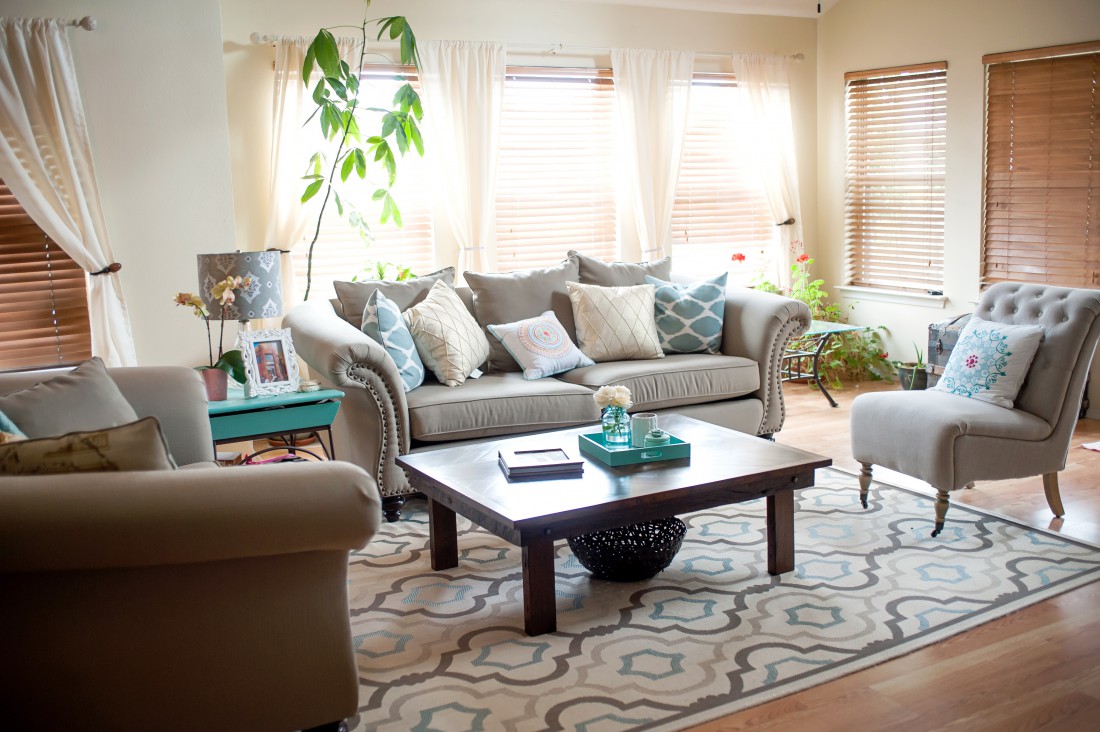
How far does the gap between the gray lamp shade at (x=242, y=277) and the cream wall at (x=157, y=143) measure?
0.70 meters

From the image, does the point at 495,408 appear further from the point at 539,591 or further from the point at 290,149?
the point at 290,149

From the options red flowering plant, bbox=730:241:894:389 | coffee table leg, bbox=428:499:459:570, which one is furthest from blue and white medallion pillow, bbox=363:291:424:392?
red flowering plant, bbox=730:241:894:389

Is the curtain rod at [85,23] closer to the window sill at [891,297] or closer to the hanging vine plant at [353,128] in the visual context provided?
the hanging vine plant at [353,128]

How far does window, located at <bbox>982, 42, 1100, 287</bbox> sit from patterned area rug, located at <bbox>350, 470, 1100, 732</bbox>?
2.10 meters

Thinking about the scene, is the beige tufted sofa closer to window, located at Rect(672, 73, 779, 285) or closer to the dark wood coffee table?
the dark wood coffee table

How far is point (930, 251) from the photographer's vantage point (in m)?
6.13

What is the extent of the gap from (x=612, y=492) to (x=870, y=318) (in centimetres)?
410

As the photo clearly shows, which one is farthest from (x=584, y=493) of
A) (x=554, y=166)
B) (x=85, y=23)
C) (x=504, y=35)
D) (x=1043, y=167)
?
(x=1043, y=167)

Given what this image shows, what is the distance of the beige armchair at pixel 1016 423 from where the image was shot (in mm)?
3623

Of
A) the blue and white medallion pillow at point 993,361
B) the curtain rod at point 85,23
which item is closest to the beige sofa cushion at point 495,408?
the blue and white medallion pillow at point 993,361

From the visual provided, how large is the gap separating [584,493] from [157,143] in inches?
113

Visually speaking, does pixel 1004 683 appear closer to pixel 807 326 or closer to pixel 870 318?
pixel 807 326

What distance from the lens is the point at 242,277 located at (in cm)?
404

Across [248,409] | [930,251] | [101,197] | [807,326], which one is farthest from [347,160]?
[930,251]
